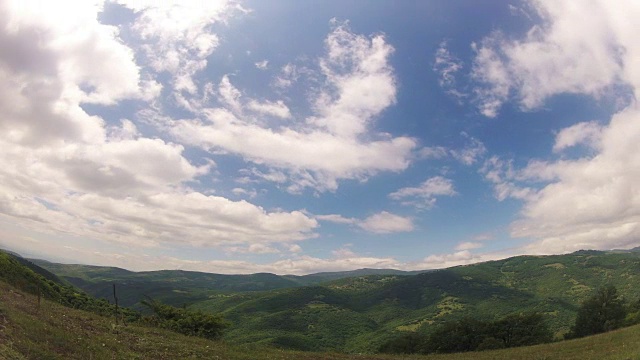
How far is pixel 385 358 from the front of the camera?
35938 mm

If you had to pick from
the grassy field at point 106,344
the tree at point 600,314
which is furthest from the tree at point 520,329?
the grassy field at point 106,344

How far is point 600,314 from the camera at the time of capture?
338ft

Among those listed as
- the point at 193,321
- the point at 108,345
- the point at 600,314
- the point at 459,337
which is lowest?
the point at 459,337

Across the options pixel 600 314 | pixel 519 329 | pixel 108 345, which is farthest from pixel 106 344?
pixel 600 314


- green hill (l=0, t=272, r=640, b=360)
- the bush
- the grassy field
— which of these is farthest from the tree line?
the bush

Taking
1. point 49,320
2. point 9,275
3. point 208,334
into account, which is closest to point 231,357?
point 49,320

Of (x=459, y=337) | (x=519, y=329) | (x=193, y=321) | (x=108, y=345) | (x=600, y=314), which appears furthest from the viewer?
(x=600, y=314)

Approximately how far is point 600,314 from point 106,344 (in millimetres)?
128438

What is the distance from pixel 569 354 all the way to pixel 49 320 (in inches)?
1734

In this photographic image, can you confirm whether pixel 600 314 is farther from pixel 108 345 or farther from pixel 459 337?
pixel 108 345

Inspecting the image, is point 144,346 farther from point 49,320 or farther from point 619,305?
point 619,305

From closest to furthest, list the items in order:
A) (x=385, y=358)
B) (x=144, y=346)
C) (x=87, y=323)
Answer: (x=144, y=346)
(x=87, y=323)
(x=385, y=358)

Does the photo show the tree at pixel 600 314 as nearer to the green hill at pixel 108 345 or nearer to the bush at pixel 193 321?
the green hill at pixel 108 345

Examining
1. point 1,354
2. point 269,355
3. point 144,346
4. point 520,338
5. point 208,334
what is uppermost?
point 1,354
